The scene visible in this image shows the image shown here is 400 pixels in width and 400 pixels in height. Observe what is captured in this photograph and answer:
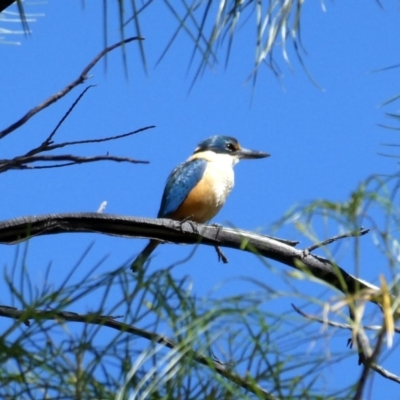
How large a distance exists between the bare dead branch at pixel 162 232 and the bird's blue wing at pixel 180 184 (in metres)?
3.19

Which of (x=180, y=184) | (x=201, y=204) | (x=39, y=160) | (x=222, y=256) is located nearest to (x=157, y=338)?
(x=39, y=160)

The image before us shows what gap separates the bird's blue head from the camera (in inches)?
273

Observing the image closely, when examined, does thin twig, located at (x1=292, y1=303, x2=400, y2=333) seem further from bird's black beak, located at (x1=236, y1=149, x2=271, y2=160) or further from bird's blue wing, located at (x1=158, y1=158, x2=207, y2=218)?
bird's black beak, located at (x1=236, y1=149, x2=271, y2=160)

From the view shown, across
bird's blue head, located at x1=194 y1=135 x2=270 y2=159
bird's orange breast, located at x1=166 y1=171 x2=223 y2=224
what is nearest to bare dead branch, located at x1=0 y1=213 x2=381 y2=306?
bird's orange breast, located at x1=166 y1=171 x2=223 y2=224

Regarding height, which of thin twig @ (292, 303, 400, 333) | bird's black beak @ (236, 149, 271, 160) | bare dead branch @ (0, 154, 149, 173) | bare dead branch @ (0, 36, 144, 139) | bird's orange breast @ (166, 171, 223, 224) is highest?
bird's black beak @ (236, 149, 271, 160)

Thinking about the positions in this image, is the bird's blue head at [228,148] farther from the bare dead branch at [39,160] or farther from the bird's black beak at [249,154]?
the bare dead branch at [39,160]

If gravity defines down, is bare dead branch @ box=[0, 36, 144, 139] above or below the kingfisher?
below

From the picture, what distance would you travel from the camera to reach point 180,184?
6.03 meters

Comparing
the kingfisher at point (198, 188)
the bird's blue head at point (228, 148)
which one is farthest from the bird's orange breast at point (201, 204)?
the bird's blue head at point (228, 148)

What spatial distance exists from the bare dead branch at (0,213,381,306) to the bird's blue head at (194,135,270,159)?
4208mm

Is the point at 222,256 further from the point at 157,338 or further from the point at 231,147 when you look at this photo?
the point at 231,147

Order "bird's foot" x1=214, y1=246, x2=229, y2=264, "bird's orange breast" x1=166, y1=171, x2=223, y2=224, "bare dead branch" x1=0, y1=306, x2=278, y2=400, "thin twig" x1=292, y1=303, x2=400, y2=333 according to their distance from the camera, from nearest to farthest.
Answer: "thin twig" x1=292, y1=303, x2=400, y2=333, "bare dead branch" x1=0, y1=306, x2=278, y2=400, "bird's foot" x1=214, y1=246, x2=229, y2=264, "bird's orange breast" x1=166, y1=171, x2=223, y2=224

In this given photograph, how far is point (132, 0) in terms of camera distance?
2.20 meters

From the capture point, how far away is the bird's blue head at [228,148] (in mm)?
6934
